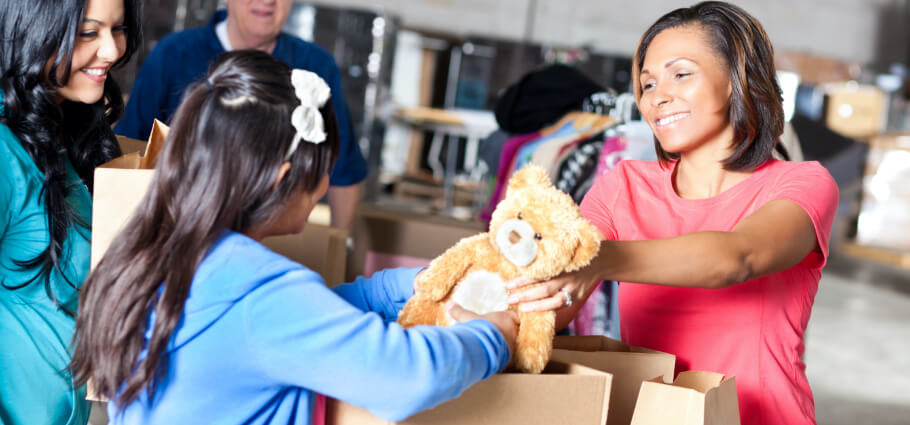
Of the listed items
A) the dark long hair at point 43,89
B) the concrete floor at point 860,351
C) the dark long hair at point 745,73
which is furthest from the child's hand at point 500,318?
the concrete floor at point 860,351

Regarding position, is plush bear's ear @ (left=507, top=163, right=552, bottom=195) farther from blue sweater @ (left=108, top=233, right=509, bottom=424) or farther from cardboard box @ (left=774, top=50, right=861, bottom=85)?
cardboard box @ (left=774, top=50, right=861, bottom=85)

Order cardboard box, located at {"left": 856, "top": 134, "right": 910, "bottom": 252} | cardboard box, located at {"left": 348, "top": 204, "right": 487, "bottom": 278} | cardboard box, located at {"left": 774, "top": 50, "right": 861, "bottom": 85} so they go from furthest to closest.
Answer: cardboard box, located at {"left": 774, "top": 50, "right": 861, "bottom": 85}, cardboard box, located at {"left": 856, "top": 134, "right": 910, "bottom": 252}, cardboard box, located at {"left": 348, "top": 204, "right": 487, "bottom": 278}

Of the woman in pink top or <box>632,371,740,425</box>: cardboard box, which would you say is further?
the woman in pink top

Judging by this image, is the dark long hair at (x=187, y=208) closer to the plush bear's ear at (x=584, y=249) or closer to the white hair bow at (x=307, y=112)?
the white hair bow at (x=307, y=112)

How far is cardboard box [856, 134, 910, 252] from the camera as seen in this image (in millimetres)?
6902

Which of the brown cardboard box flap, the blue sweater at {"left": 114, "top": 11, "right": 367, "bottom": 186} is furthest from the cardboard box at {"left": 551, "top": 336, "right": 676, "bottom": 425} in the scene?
the blue sweater at {"left": 114, "top": 11, "right": 367, "bottom": 186}

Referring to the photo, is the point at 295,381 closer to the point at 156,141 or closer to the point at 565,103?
the point at 156,141

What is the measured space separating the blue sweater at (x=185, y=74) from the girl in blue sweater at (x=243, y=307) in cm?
101

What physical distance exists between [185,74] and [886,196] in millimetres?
6686

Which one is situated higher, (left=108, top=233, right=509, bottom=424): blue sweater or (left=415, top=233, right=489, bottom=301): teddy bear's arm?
(left=415, top=233, right=489, bottom=301): teddy bear's arm

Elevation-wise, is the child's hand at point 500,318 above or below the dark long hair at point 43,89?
below

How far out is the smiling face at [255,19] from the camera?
223 centimetres

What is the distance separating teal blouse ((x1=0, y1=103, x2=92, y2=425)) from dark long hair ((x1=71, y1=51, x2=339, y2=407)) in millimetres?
298

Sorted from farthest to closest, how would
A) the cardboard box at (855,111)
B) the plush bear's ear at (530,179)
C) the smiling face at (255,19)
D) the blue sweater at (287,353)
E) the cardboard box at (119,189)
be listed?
the cardboard box at (855,111) → the smiling face at (255,19) → the cardboard box at (119,189) → the plush bear's ear at (530,179) → the blue sweater at (287,353)
